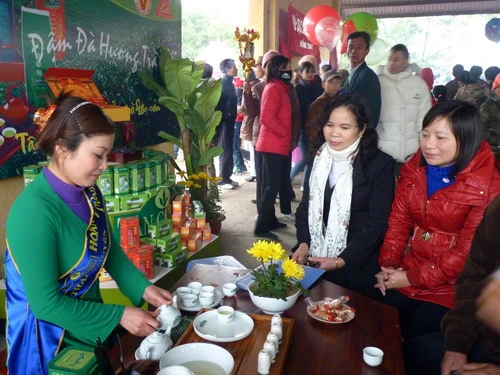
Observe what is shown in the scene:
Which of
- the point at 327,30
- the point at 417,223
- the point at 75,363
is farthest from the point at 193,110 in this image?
the point at 327,30

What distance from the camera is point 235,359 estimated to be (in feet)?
3.90

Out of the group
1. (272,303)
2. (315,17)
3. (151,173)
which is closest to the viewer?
(272,303)

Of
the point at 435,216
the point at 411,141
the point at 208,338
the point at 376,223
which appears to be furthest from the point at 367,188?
the point at 411,141

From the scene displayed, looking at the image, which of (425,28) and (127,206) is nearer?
(127,206)

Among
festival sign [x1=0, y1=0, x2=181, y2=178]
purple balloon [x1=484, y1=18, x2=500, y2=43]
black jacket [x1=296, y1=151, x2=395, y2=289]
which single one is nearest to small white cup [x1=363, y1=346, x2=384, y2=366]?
black jacket [x1=296, y1=151, x2=395, y2=289]

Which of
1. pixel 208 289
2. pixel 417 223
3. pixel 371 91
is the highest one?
pixel 371 91

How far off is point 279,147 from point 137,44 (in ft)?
4.82

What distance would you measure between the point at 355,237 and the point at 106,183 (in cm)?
133

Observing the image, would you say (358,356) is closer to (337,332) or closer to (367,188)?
(337,332)

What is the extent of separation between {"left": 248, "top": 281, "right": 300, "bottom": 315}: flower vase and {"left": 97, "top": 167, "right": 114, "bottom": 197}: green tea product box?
1260mm

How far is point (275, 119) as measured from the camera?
400cm

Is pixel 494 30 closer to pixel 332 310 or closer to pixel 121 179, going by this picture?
pixel 121 179

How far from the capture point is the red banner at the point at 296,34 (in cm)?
731

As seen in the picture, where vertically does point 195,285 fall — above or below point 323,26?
below
